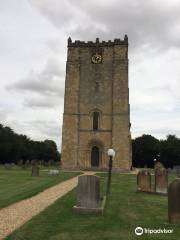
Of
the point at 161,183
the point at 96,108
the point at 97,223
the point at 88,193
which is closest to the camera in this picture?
the point at 97,223

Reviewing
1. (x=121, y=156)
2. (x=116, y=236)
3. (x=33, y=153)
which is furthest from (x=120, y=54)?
(x=33, y=153)

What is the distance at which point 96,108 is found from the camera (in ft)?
142

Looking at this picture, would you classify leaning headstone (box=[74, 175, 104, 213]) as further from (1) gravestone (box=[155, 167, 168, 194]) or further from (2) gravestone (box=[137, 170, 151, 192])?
(2) gravestone (box=[137, 170, 151, 192])

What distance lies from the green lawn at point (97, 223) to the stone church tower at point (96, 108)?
29.1 meters

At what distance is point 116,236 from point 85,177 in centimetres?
332

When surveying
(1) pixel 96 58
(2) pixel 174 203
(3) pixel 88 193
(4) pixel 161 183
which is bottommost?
(2) pixel 174 203

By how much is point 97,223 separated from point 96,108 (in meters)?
33.9

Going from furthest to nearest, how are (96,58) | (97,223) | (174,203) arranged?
(96,58) → (174,203) → (97,223)

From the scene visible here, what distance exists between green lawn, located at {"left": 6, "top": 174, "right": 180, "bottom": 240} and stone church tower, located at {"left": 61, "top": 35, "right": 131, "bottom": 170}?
1147 inches

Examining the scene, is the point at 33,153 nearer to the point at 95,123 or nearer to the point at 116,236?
the point at 95,123

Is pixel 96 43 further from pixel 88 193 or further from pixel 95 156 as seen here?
pixel 88 193

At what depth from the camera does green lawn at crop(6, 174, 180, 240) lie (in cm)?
812

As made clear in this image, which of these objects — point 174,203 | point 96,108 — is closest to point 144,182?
point 174,203

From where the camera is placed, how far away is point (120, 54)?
44.0 metres
